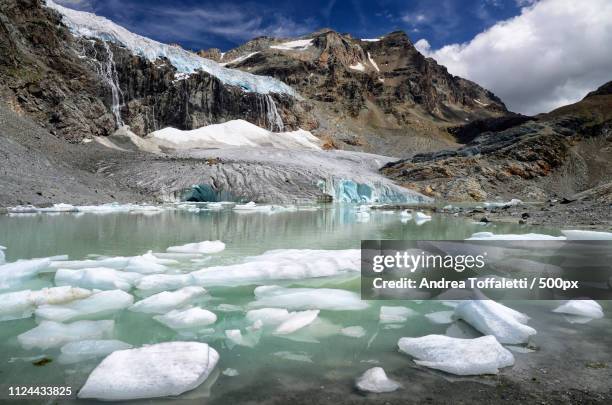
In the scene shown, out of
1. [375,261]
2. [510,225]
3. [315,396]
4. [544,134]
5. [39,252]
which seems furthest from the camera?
[544,134]

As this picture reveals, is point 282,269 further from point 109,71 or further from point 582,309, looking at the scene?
point 109,71

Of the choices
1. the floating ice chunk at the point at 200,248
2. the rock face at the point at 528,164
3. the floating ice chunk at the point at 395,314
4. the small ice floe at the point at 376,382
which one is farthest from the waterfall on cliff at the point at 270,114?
the small ice floe at the point at 376,382

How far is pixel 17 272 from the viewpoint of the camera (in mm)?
5391

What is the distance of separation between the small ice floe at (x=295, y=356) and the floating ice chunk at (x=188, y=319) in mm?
934

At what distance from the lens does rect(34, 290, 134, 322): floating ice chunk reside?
4.05 metres

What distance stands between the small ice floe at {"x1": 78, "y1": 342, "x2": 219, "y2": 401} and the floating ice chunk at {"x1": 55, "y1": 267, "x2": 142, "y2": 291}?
2.38 metres

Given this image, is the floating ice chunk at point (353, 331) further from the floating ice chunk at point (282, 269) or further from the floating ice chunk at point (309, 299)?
the floating ice chunk at point (282, 269)

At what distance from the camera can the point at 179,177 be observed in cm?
3170

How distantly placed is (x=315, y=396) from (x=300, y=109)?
76286 millimetres

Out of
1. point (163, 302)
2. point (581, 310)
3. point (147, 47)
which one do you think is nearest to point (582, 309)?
point (581, 310)

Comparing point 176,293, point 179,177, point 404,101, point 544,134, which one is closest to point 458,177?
point 544,134

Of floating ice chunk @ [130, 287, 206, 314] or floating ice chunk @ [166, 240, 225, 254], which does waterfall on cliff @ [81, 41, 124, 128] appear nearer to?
floating ice chunk @ [166, 240, 225, 254]

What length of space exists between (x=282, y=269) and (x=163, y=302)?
5.96ft

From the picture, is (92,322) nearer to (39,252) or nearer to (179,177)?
(39,252)
